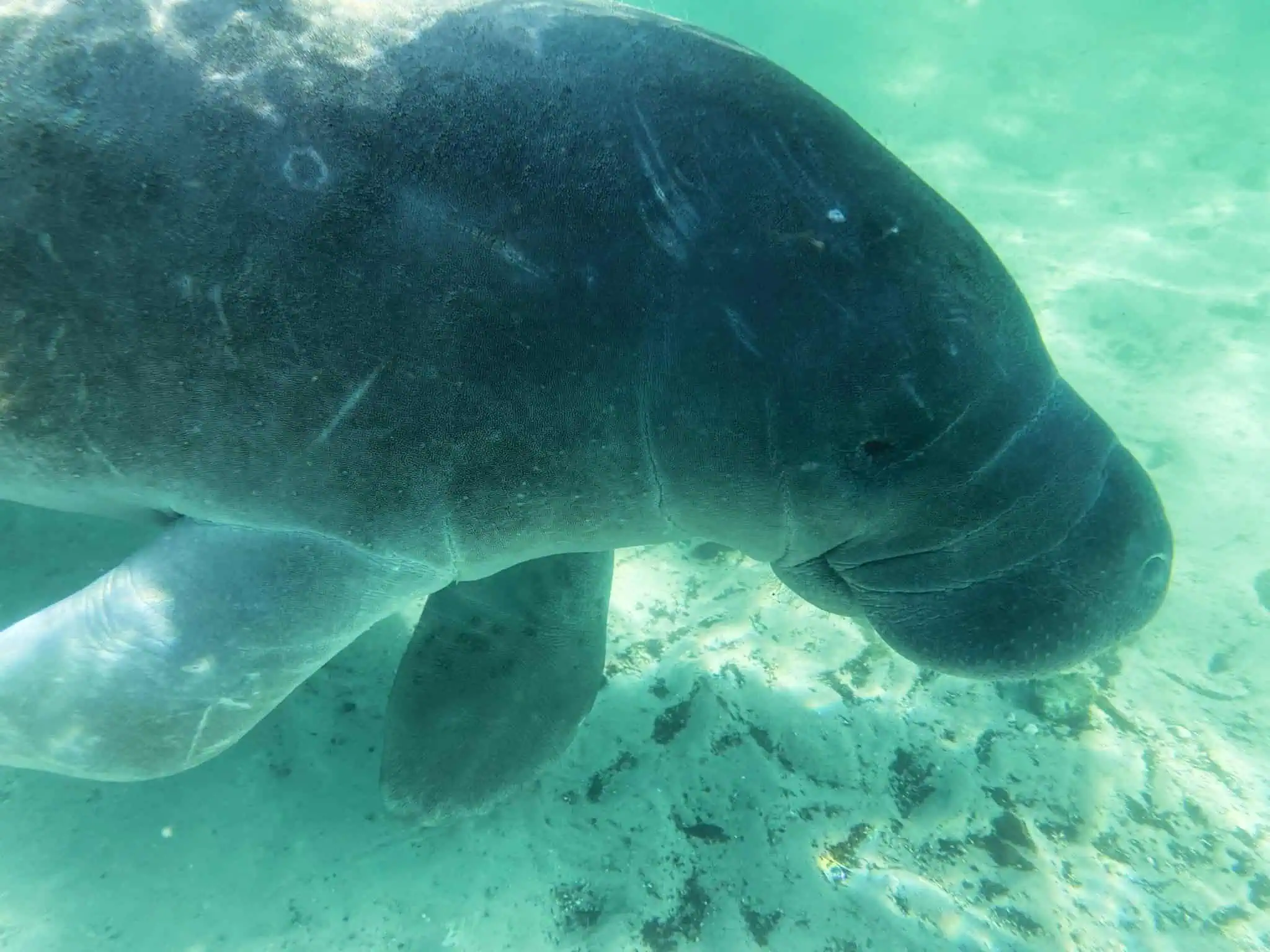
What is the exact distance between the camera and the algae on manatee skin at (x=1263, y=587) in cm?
627

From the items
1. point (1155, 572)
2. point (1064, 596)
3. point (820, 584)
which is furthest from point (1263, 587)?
point (820, 584)

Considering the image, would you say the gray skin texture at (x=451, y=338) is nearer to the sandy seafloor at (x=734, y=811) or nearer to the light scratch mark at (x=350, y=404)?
the light scratch mark at (x=350, y=404)

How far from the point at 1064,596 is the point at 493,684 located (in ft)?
8.10

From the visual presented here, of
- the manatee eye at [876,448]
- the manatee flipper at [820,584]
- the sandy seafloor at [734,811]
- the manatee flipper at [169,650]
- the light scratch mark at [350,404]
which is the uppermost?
the manatee eye at [876,448]

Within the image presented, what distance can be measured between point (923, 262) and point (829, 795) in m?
2.75

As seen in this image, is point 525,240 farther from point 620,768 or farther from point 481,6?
point 620,768

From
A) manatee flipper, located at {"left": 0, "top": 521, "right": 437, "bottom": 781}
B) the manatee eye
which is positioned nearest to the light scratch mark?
manatee flipper, located at {"left": 0, "top": 521, "right": 437, "bottom": 781}

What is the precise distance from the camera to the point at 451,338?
2.32 metres

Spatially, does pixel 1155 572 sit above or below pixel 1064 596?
above

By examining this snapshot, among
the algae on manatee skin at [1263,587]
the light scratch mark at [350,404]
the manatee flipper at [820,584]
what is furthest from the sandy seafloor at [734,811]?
the light scratch mark at [350,404]

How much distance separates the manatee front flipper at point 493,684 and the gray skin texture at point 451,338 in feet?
3.22

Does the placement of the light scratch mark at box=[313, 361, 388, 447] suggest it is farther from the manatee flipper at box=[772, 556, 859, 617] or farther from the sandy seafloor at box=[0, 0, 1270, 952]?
the sandy seafloor at box=[0, 0, 1270, 952]

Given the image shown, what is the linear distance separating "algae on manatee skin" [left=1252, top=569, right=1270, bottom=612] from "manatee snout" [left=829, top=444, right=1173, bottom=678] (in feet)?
16.0

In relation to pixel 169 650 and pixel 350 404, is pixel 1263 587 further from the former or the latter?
pixel 169 650
